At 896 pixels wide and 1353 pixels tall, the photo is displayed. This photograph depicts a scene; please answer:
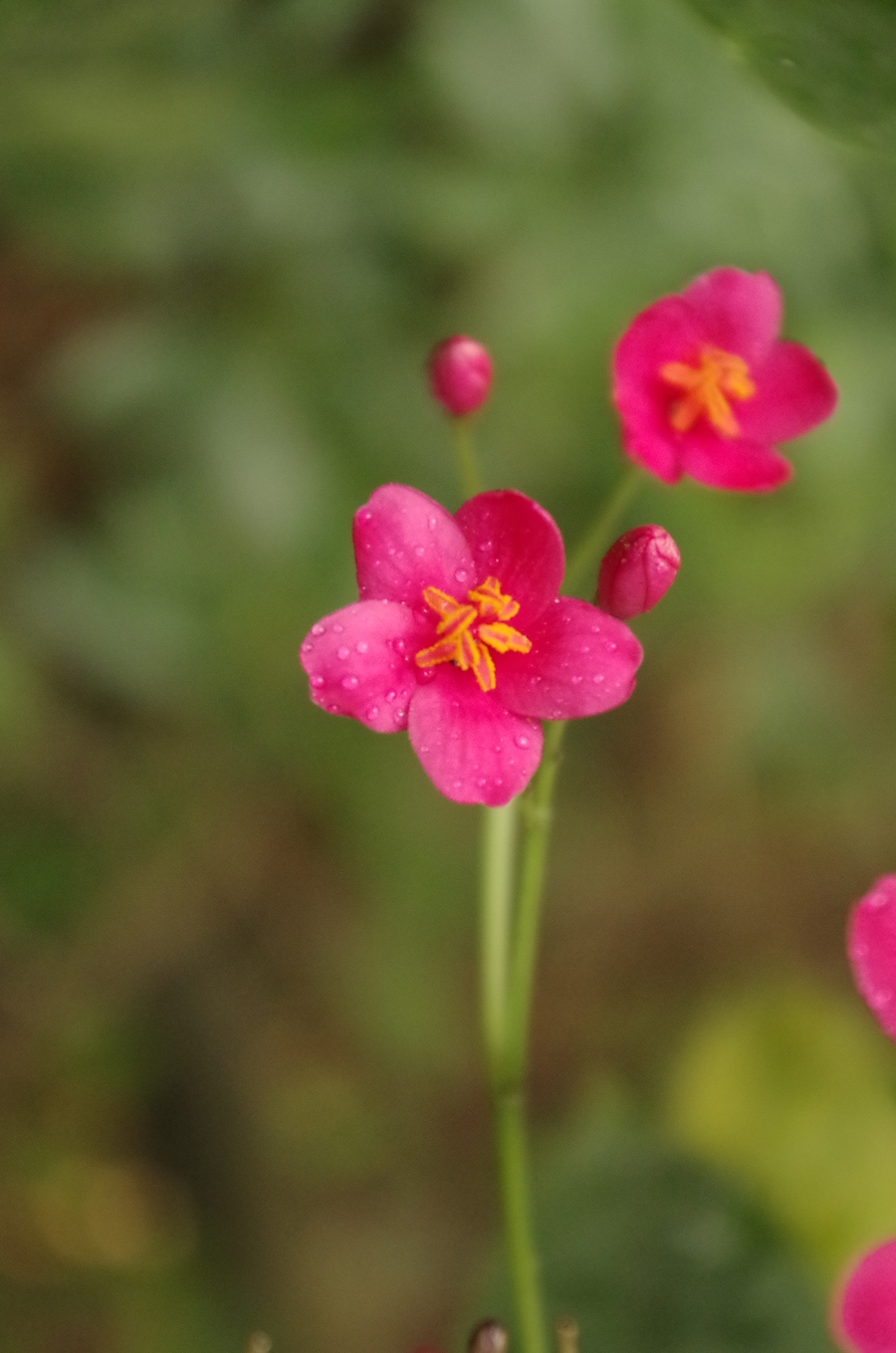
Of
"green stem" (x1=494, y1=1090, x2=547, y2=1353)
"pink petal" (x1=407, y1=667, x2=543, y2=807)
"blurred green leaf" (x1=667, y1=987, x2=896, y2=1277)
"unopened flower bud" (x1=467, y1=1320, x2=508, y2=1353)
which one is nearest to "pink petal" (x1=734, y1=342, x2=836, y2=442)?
"pink petal" (x1=407, y1=667, x2=543, y2=807)

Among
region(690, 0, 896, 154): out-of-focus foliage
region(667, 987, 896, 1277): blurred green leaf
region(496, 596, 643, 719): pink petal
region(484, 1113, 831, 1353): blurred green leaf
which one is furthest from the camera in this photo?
region(667, 987, 896, 1277): blurred green leaf

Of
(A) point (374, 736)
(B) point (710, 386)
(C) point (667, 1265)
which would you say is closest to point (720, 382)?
(B) point (710, 386)

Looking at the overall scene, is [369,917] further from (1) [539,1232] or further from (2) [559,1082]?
(1) [539,1232]

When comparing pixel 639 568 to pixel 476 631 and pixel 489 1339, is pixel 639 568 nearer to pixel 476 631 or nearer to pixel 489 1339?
pixel 476 631

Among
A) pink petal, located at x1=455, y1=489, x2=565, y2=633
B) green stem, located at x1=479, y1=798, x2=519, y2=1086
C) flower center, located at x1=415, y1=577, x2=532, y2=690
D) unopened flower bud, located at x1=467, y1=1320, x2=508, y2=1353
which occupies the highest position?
pink petal, located at x1=455, y1=489, x2=565, y2=633

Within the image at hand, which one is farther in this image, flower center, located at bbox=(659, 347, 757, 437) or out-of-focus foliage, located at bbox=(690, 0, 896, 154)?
flower center, located at bbox=(659, 347, 757, 437)

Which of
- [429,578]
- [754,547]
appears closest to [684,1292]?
[429,578]

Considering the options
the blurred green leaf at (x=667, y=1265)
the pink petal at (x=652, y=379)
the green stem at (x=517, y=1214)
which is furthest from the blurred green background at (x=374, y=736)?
the pink petal at (x=652, y=379)

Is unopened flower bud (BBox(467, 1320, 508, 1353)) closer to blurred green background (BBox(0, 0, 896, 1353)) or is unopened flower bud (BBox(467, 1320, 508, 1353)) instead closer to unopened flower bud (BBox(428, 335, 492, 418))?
blurred green background (BBox(0, 0, 896, 1353))
